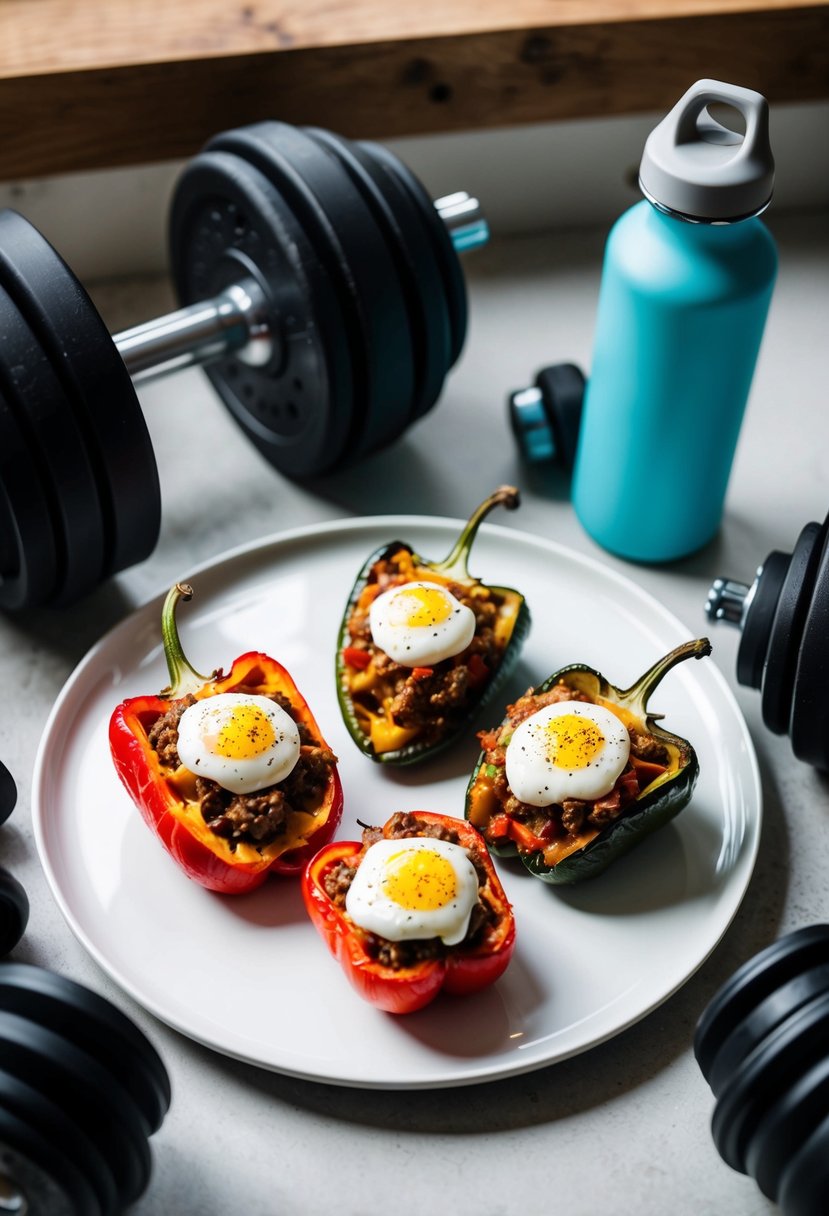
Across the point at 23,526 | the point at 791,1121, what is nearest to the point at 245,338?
the point at 23,526

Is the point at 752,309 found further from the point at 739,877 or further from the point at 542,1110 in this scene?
the point at 542,1110

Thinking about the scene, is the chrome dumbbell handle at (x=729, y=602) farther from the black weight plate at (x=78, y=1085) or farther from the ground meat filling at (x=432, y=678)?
the black weight plate at (x=78, y=1085)

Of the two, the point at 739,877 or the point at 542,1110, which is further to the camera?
the point at 739,877

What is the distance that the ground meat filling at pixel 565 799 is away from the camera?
1590 millimetres

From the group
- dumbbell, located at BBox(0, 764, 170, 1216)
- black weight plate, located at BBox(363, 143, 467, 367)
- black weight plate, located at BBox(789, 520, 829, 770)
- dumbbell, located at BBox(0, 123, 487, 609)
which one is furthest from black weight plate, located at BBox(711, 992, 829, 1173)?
black weight plate, located at BBox(363, 143, 467, 367)

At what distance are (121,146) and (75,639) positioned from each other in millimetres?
1044

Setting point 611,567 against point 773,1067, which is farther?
point 611,567

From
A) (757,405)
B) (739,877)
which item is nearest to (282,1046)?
(739,877)

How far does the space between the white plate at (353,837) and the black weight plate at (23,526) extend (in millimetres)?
135

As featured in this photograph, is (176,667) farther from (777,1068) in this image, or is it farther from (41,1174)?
(777,1068)

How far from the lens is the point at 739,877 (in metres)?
1.67

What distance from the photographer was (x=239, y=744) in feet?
5.23

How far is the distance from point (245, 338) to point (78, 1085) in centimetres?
125

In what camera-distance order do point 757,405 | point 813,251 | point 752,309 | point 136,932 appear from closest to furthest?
point 136,932 < point 752,309 < point 757,405 < point 813,251
